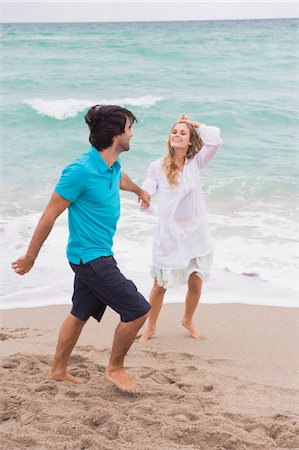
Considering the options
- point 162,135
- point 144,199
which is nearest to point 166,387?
point 144,199

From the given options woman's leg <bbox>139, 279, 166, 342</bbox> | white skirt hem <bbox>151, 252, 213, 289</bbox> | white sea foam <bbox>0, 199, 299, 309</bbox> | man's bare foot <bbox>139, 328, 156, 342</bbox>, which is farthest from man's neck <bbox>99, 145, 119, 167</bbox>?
white sea foam <bbox>0, 199, 299, 309</bbox>

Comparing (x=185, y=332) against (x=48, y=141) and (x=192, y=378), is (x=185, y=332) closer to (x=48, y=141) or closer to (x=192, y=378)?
(x=192, y=378)

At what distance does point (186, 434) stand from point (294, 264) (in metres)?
4.16

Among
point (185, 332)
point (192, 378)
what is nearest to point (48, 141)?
point (185, 332)

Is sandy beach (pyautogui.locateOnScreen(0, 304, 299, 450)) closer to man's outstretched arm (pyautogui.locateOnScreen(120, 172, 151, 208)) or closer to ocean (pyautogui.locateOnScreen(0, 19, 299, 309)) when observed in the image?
ocean (pyautogui.locateOnScreen(0, 19, 299, 309))

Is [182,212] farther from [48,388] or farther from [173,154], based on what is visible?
[48,388]

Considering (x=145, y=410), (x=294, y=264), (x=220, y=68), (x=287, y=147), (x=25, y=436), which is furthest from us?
(x=220, y=68)

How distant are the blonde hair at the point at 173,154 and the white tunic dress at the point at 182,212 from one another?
36 mm

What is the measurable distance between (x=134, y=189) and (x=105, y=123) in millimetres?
692

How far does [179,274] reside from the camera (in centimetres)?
575

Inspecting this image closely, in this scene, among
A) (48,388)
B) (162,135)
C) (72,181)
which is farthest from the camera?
(162,135)

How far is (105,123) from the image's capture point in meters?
4.40

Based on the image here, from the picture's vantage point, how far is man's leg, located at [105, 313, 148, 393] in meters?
4.43

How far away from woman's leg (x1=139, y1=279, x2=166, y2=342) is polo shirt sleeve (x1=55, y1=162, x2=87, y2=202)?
1.76m
